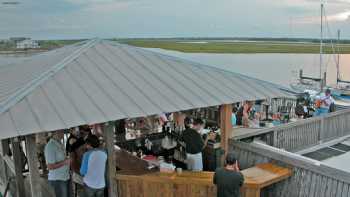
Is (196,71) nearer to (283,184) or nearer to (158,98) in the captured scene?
(158,98)

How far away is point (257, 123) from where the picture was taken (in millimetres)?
9031

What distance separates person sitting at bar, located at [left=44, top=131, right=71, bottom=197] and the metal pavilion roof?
942 mm

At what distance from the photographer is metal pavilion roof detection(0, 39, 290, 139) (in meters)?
4.23

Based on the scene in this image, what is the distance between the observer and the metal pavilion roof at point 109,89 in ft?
13.9

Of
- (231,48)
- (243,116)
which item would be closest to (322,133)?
(243,116)

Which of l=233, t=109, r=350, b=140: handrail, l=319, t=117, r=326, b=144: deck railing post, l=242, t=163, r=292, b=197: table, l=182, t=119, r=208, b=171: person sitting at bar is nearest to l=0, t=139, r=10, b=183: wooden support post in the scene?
l=182, t=119, r=208, b=171: person sitting at bar

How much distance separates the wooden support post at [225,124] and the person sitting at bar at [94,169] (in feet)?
8.02

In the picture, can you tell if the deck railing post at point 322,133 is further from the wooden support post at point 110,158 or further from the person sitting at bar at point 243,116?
the wooden support post at point 110,158

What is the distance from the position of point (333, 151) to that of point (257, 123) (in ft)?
7.47

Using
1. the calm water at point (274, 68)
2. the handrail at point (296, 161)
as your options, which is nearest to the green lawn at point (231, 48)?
the calm water at point (274, 68)

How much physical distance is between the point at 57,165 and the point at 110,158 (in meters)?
0.92

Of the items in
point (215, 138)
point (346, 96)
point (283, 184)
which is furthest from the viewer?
point (346, 96)

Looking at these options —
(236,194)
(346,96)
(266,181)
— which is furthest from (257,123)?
(346,96)

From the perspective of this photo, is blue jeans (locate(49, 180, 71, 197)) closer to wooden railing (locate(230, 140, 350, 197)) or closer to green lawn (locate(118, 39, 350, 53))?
wooden railing (locate(230, 140, 350, 197))
